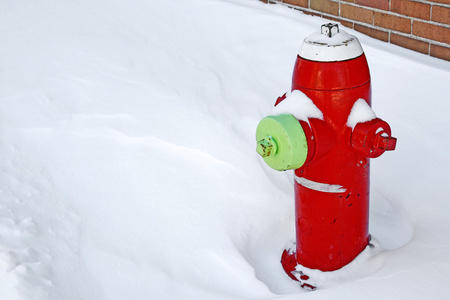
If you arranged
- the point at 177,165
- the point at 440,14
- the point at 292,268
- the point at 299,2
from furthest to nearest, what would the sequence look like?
the point at 299,2
the point at 440,14
the point at 177,165
the point at 292,268

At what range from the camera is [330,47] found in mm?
1661

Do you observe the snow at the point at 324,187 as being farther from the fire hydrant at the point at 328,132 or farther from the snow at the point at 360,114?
the snow at the point at 360,114

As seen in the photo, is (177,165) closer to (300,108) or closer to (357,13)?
(300,108)

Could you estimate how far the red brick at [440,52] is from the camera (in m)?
2.42

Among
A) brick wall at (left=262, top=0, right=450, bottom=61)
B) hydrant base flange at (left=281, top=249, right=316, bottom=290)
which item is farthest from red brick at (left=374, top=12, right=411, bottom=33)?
hydrant base flange at (left=281, top=249, right=316, bottom=290)

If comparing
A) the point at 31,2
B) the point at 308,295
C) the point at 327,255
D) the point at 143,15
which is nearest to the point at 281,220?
the point at 327,255

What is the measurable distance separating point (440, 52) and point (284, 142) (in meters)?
1.13

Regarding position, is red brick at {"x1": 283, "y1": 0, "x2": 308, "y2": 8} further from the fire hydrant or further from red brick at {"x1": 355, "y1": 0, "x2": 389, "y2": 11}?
the fire hydrant

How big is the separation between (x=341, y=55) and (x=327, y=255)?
2.03 ft

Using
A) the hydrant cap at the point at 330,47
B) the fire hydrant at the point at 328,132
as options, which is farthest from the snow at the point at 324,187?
the hydrant cap at the point at 330,47

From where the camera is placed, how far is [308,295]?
1682 mm

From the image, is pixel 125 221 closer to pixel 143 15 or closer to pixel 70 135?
pixel 70 135

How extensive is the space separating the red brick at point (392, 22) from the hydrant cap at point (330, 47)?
2.99 feet

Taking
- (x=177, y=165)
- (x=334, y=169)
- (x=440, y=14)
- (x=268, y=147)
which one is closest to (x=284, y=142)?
(x=268, y=147)
